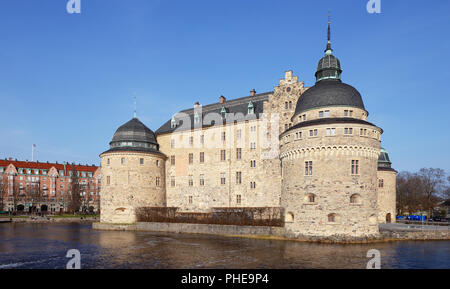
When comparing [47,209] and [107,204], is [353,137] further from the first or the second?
[47,209]

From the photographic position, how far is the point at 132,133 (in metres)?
48.3

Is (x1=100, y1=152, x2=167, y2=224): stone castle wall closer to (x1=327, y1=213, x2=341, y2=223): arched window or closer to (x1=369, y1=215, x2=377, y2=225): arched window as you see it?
(x1=327, y1=213, x2=341, y2=223): arched window

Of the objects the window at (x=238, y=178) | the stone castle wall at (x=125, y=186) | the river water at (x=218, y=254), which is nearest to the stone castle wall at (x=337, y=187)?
the river water at (x=218, y=254)

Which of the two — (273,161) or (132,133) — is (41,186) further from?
(273,161)

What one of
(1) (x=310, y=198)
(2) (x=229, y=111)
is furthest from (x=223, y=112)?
(1) (x=310, y=198)

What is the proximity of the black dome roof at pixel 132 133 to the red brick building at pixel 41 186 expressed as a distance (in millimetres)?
42388

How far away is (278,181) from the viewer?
4209 centimetres

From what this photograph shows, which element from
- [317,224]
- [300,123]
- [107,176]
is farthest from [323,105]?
[107,176]

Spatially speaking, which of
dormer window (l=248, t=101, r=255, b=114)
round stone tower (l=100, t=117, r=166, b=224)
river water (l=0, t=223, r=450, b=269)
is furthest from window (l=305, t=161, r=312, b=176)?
round stone tower (l=100, t=117, r=166, b=224)

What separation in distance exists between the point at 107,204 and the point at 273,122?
24736mm

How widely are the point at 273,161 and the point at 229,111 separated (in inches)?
452

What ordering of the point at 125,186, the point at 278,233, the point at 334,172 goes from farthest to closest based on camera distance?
the point at 125,186 → the point at 278,233 → the point at 334,172
